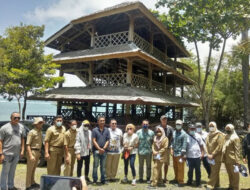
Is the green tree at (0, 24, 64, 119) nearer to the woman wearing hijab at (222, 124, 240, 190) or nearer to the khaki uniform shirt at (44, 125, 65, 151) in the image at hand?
the khaki uniform shirt at (44, 125, 65, 151)

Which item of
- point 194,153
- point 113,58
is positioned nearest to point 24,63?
point 113,58

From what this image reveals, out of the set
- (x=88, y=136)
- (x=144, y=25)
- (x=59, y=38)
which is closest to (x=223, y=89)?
(x=144, y=25)

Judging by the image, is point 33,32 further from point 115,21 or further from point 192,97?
point 192,97

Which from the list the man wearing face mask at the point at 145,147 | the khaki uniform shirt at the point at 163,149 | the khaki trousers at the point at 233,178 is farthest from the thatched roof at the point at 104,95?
the khaki trousers at the point at 233,178

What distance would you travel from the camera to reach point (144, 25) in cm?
1352

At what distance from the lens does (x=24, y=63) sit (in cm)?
1195

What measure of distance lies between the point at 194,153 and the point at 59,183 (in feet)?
14.1

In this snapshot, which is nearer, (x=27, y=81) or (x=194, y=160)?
(x=194, y=160)

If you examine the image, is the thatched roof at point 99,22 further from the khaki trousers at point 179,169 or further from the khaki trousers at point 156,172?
the khaki trousers at point 156,172

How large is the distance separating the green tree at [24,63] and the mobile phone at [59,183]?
35.4ft

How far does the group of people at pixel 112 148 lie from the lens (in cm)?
475

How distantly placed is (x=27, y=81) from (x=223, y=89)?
2033 cm

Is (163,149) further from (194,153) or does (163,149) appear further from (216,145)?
(216,145)

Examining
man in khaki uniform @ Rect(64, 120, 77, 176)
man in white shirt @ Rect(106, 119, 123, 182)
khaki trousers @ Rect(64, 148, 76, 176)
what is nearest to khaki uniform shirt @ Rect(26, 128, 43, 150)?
man in khaki uniform @ Rect(64, 120, 77, 176)
